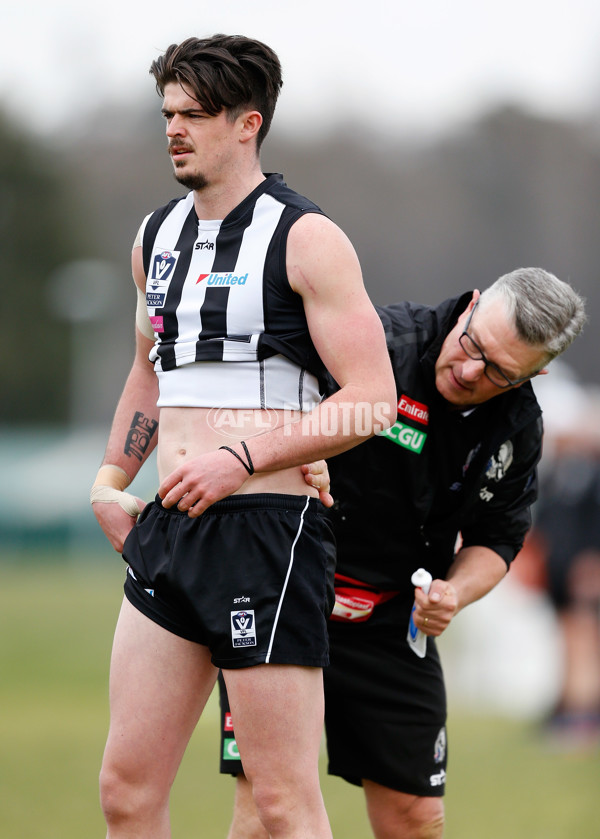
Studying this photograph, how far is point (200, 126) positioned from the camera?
2836 mm

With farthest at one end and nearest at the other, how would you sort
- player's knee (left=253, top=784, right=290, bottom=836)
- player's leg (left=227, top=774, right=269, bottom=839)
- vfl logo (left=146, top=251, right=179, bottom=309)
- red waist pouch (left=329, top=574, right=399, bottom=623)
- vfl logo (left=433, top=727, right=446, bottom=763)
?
vfl logo (left=433, top=727, right=446, bottom=763) → red waist pouch (left=329, top=574, right=399, bottom=623) → player's leg (left=227, top=774, right=269, bottom=839) → vfl logo (left=146, top=251, right=179, bottom=309) → player's knee (left=253, top=784, right=290, bottom=836)

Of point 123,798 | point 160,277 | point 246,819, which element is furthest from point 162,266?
point 246,819

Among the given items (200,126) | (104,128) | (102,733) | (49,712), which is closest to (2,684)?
(49,712)

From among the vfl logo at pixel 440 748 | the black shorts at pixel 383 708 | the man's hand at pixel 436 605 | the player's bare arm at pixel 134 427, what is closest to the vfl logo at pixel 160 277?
the player's bare arm at pixel 134 427

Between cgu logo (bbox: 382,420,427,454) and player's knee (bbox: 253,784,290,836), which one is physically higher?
cgu logo (bbox: 382,420,427,454)

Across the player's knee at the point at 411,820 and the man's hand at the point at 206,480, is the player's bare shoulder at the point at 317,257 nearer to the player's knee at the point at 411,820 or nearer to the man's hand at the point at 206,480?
the man's hand at the point at 206,480

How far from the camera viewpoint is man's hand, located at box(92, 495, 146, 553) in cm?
307

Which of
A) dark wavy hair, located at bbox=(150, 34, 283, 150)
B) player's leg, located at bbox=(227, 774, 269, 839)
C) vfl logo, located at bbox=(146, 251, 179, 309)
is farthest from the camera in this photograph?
player's leg, located at bbox=(227, 774, 269, 839)

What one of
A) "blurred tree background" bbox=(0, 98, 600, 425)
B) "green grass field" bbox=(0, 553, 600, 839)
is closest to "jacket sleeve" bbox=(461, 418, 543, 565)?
"green grass field" bbox=(0, 553, 600, 839)

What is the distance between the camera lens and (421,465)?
3.61 meters

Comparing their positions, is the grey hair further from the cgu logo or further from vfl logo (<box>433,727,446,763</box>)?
vfl logo (<box>433,727,446,763</box>)

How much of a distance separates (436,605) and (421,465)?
457 millimetres

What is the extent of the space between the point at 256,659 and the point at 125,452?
0.86 m

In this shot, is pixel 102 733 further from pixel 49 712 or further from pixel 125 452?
pixel 125 452
